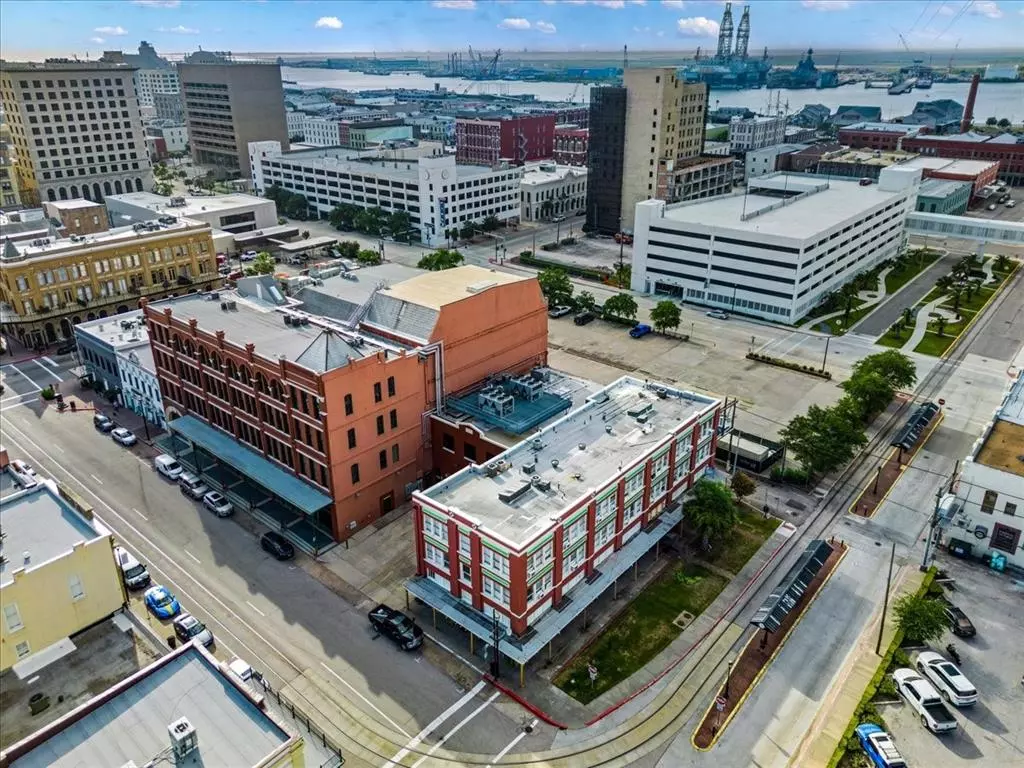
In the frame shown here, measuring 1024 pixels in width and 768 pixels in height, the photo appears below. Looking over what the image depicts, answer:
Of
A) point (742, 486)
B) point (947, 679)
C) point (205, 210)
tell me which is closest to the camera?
point (947, 679)

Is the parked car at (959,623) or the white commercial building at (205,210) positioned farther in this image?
the white commercial building at (205,210)

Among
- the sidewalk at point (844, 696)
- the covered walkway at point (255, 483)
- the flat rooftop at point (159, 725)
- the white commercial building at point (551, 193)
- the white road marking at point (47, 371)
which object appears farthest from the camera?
the white commercial building at point (551, 193)

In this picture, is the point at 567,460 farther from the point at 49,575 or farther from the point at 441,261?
the point at 441,261

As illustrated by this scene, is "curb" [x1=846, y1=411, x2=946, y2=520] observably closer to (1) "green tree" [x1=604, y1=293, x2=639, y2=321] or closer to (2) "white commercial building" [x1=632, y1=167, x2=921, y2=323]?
(2) "white commercial building" [x1=632, y1=167, x2=921, y2=323]

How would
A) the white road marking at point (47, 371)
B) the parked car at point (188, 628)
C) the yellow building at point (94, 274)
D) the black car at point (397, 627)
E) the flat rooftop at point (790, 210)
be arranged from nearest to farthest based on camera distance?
the black car at point (397, 627)
the parked car at point (188, 628)
the white road marking at point (47, 371)
the yellow building at point (94, 274)
the flat rooftop at point (790, 210)

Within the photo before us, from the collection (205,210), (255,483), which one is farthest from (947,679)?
(205,210)

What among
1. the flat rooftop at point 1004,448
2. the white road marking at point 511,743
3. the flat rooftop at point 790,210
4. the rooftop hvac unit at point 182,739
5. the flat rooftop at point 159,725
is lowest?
the white road marking at point 511,743

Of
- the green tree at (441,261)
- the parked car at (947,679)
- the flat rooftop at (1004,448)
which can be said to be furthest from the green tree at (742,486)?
the green tree at (441,261)

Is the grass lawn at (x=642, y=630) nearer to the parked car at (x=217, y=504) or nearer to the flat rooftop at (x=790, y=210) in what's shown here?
the parked car at (x=217, y=504)

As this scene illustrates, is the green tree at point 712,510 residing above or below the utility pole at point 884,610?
above
